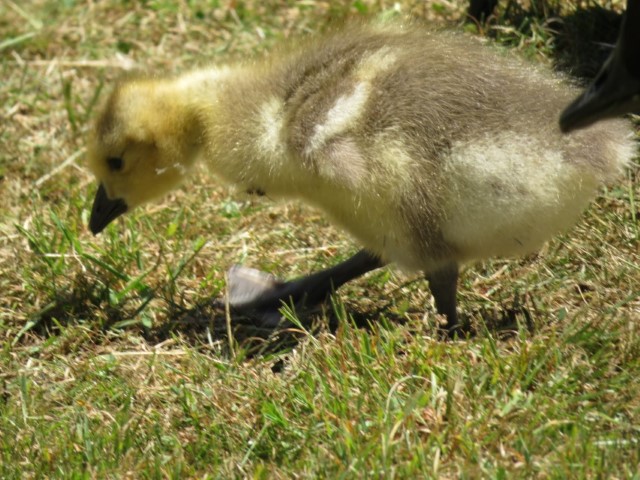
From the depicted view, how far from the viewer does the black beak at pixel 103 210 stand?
9.51 feet

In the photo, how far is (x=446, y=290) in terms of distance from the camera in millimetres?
2539

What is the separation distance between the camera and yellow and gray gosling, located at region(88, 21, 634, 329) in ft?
7.67

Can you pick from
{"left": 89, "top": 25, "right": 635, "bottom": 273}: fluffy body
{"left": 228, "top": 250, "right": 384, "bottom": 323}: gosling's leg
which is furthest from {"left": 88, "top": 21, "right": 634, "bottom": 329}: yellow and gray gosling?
{"left": 228, "top": 250, "right": 384, "bottom": 323}: gosling's leg

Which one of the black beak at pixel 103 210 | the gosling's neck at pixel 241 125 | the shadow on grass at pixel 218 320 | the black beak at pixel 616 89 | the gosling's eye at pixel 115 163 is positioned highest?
the black beak at pixel 616 89

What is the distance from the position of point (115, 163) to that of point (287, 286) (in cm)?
54

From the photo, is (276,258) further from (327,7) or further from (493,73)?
(327,7)

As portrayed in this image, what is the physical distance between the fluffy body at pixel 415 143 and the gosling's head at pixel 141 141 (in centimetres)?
10

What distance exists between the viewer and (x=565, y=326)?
2473mm

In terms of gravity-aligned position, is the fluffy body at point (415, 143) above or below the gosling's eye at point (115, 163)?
above

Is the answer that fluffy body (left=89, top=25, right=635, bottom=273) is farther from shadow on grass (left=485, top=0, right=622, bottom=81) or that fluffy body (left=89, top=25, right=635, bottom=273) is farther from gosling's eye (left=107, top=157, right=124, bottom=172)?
shadow on grass (left=485, top=0, right=622, bottom=81)

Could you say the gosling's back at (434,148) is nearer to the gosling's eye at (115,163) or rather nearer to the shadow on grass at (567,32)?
the gosling's eye at (115,163)

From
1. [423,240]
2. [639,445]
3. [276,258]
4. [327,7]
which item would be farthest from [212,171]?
[327,7]

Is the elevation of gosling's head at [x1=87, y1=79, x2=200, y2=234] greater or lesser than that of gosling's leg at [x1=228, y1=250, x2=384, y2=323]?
greater

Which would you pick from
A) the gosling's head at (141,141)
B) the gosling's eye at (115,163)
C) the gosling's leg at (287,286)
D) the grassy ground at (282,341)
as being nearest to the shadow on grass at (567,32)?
the grassy ground at (282,341)
